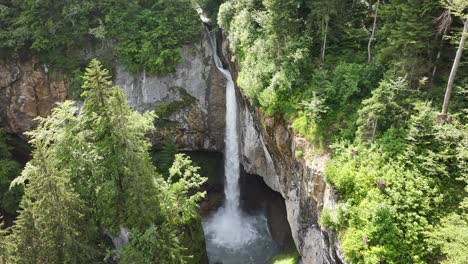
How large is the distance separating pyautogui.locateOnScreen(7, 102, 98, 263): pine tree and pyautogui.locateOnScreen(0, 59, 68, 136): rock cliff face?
14622mm

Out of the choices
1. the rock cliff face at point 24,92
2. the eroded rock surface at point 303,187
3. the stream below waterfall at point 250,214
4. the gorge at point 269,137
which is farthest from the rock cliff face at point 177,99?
the eroded rock surface at point 303,187

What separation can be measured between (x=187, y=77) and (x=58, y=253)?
17514 millimetres

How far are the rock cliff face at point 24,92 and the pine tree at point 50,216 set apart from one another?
14622 millimetres

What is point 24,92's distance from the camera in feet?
95.3

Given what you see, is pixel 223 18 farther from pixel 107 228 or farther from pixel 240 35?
pixel 107 228

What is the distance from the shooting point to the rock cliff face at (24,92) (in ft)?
94.0

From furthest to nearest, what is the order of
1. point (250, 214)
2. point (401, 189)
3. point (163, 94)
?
point (163, 94) < point (250, 214) < point (401, 189)

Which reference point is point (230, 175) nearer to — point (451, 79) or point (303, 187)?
point (303, 187)

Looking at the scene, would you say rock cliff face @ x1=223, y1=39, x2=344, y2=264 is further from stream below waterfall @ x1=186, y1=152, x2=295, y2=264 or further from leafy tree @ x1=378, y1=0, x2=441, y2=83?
leafy tree @ x1=378, y1=0, x2=441, y2=83

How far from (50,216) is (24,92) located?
17.7 metres

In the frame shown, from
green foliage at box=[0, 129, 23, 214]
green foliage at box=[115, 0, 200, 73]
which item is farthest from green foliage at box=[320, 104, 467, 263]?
green foliage at box=[0, 129, 23, 214]

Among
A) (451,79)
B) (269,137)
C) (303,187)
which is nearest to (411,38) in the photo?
(451,79)

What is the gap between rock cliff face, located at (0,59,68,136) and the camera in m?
28.7

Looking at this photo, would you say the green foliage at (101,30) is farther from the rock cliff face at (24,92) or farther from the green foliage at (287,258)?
the green foliage at (287,258)
